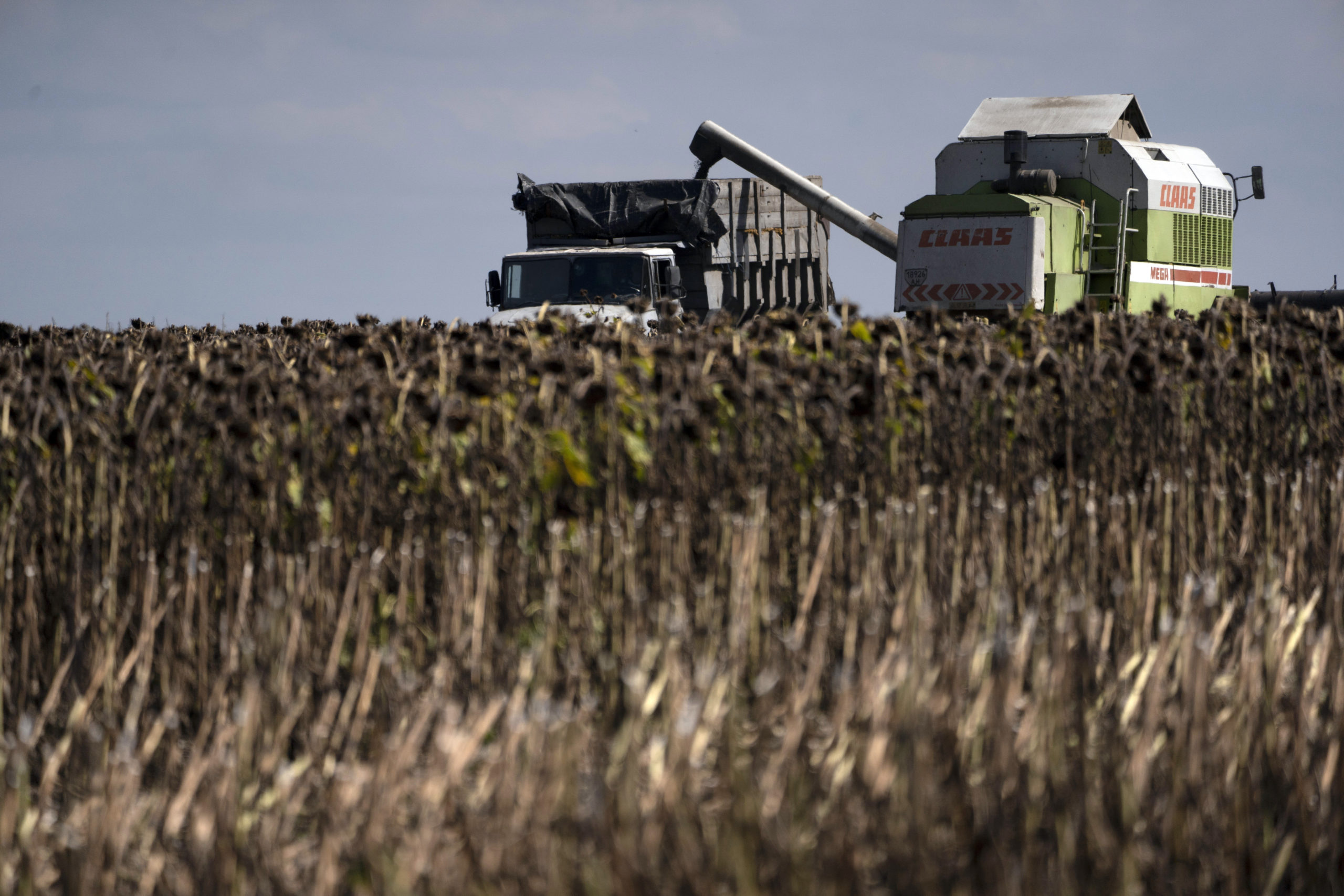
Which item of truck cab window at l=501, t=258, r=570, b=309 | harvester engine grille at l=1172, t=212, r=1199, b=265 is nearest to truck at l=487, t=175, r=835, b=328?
truck cab window at l=501, t=258, r=570, b=309

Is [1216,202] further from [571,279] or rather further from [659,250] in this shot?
[571,279]

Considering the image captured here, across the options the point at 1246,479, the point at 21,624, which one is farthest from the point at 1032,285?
the point at 21,624

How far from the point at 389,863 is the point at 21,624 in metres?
2.18

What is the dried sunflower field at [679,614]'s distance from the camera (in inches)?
99.9

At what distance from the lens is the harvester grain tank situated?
51.8ft

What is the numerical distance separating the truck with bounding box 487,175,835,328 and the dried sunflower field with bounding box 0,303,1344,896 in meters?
9.15

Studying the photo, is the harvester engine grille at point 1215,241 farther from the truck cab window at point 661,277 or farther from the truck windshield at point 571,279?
the truck windshield at point 571,279

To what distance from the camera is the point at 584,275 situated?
51.1 ft

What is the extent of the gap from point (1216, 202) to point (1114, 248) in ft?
8.35

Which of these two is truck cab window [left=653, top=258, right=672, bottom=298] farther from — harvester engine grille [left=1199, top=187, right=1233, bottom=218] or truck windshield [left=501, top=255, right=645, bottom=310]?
harvester engine grille [left=1199, top=187, right=1233, bottom=218]

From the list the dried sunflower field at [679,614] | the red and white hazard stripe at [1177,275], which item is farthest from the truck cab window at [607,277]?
the dried sunflower field at [679,614]

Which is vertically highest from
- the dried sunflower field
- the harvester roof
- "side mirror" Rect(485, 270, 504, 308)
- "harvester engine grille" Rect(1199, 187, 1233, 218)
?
the harvester roof

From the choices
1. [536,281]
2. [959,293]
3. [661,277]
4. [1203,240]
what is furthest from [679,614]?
[1203,240]

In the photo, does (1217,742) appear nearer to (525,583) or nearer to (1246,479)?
(525,583)
